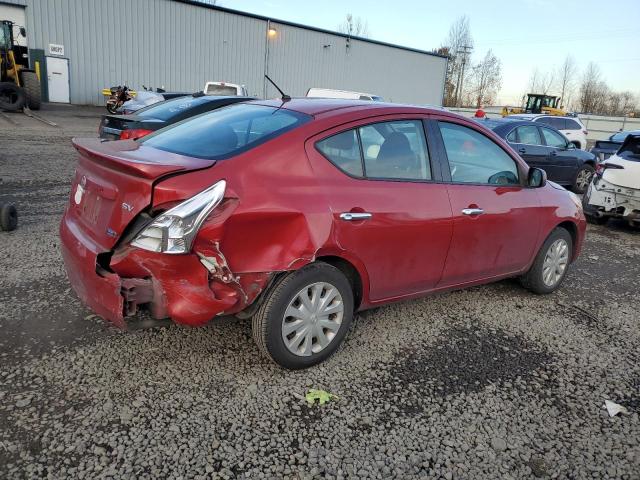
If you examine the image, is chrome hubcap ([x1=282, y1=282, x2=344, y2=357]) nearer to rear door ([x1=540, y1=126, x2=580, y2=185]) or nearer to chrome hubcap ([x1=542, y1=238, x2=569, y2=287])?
chrome hubcap ([x1=542, y1=238, x2=569, y2=287])

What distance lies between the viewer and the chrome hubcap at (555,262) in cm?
481

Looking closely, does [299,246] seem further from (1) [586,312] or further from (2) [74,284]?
(1) [586,312]

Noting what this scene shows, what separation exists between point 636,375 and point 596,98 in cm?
8420

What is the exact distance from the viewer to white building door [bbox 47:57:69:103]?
24967mm

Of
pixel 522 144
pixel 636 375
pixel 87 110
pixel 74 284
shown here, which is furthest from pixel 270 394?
pixel 87 110

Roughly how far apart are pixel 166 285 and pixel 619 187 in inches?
290

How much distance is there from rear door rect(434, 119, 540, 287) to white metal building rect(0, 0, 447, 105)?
86.1 feet

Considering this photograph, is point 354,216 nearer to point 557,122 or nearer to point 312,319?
point 312,319

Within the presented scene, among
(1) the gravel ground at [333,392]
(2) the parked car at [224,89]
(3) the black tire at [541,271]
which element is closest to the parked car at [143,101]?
(2) the parked car at [224,89]

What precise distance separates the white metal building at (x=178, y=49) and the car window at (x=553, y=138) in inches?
903

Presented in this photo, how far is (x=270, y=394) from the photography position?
2975mm

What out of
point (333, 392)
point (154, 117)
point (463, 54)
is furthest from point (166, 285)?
point (463, 54)

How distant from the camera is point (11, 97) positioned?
1864cm

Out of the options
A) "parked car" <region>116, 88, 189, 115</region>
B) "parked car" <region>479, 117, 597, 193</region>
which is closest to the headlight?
"parked car" <region>479, 117, 597, 193</region>
